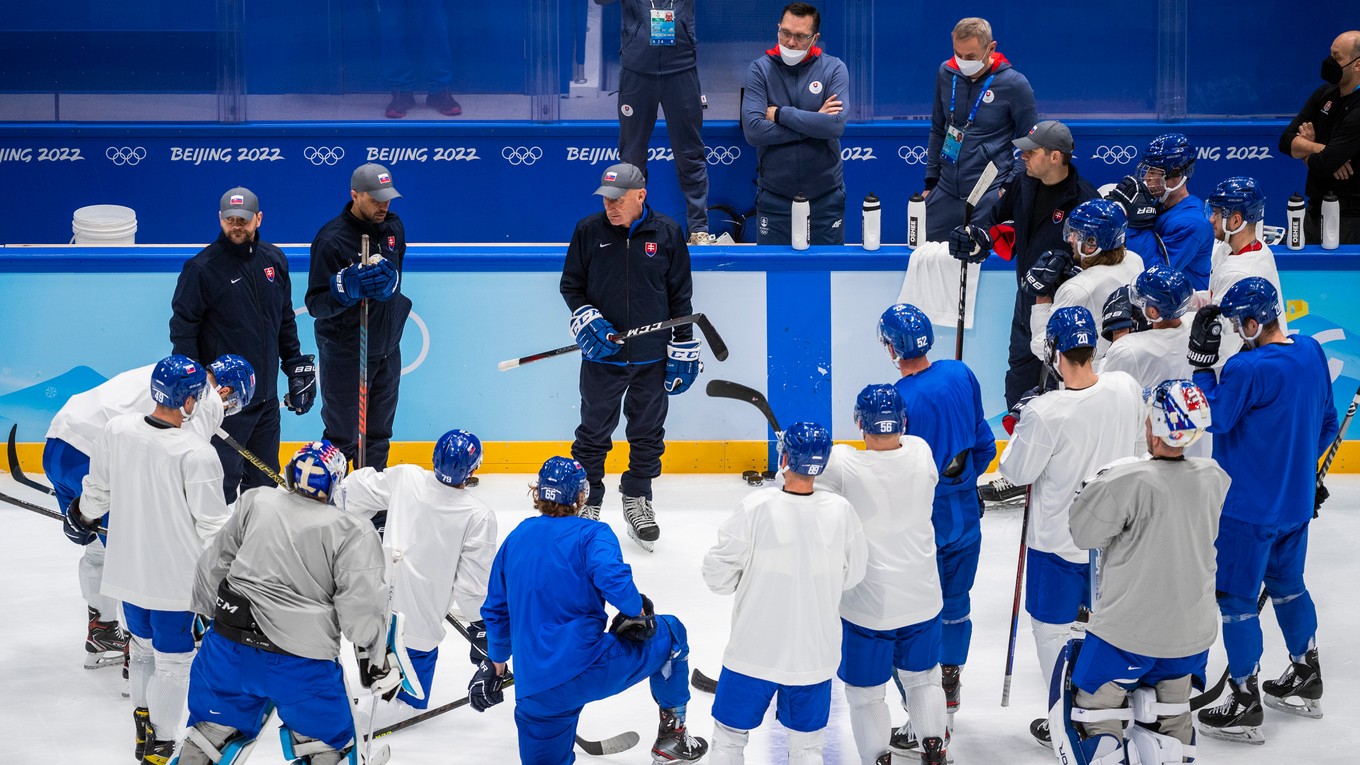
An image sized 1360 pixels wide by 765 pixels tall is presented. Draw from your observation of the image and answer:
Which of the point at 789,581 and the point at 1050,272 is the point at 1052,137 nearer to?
the point at 1050,272

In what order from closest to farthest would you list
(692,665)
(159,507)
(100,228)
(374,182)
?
(159,507) → (692,665) → (374,182) → (100,228)

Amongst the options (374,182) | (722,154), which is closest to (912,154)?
(722,154)

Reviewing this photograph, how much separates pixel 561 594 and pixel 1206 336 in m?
2.53

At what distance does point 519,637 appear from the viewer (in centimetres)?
482

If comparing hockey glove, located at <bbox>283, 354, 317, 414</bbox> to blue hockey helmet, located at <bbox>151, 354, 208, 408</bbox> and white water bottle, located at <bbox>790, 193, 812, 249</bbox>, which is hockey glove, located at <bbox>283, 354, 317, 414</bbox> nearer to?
blue hockey helmet, located at <bbox>151, 354, 208, 408</bbox>

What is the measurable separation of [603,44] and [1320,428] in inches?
244

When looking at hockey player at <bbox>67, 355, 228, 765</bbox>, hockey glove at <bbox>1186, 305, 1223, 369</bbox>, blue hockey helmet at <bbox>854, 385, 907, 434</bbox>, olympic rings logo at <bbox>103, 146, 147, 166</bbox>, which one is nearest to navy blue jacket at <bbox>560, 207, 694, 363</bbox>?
hockey player at <bbox>67, 355, 228, 765</bbox>

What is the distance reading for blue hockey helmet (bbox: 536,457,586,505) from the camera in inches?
189

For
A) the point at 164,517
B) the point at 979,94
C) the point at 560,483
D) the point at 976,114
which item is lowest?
the point at 164,517

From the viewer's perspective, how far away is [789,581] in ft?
15.7

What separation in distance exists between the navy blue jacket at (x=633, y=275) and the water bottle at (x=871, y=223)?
4.72 feet

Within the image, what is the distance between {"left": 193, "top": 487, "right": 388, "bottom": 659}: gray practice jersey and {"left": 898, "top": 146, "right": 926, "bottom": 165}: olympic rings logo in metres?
6.63

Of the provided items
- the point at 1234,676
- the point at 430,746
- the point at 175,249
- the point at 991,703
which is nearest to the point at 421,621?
the point at 430,746

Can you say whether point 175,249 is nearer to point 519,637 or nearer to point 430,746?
point 430,746
